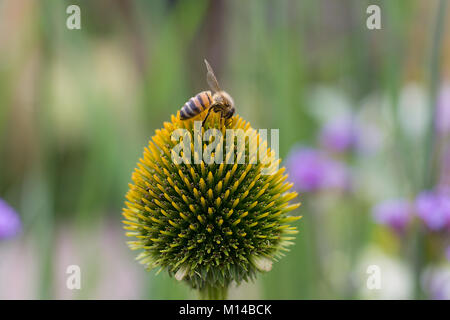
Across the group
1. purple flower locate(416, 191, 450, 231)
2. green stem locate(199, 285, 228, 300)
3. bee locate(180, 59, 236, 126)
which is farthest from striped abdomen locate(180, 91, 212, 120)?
purple flower locate(416, 191, 450, 231)

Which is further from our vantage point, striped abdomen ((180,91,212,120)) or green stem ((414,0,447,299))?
green stem ((414,0,447,299))

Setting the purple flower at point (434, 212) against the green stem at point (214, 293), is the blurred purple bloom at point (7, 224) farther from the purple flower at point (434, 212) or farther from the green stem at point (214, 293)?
the purple flower at point (434, 212)

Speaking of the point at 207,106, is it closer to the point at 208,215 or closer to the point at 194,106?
the point at 194,106

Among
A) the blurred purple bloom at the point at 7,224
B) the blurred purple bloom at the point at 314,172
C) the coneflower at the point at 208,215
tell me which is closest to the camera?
the coneflower at the point at 208,215

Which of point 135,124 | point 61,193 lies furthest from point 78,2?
point 61,193

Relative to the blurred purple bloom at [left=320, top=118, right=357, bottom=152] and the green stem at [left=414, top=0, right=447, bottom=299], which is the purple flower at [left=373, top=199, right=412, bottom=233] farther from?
the blurred purple bloom at [left=320, top=118, right=357, bottom=152]

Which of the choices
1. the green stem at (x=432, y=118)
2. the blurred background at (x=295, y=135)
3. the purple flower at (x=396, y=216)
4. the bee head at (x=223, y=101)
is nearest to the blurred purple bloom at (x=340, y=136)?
the blurred background at (x=295, y=135)

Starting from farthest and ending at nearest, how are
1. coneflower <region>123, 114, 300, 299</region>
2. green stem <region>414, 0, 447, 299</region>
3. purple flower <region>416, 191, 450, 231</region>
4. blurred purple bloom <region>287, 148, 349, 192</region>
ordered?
1. blurred purple bloom <region>287, 148, 349, 192</region>
2. purple flower <region>416, 191, 450, 231</region>
3. green stem <region>414, 0, 447, 299</region>
4. coneflower <region>123, 114, 300, 299</region>
